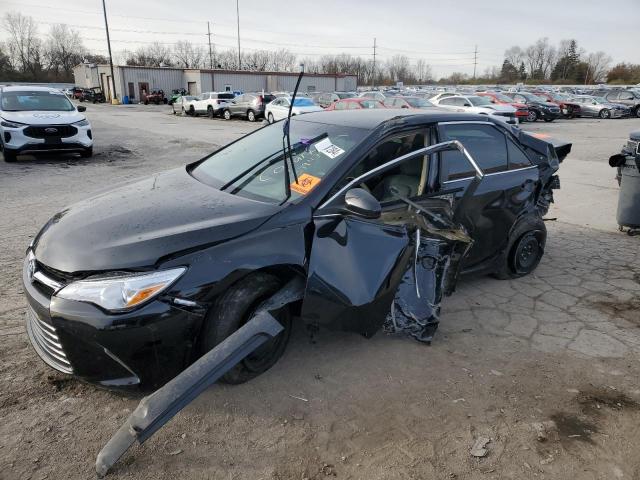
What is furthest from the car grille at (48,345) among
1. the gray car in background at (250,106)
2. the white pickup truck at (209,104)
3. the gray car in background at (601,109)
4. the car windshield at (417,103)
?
the gray car in background at (601,109)

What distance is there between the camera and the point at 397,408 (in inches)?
108

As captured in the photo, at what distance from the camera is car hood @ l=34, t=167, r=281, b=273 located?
98.0 inches

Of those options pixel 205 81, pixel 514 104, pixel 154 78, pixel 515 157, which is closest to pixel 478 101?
pixel 514 104

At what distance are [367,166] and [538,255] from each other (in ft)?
8.17

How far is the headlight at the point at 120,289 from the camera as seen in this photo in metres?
2.36

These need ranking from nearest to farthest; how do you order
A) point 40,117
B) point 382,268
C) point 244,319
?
1. point 244,319
2. point 382,268
3. point 40,117

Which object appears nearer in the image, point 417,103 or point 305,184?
point 305,184

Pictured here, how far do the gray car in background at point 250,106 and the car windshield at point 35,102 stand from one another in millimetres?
14505

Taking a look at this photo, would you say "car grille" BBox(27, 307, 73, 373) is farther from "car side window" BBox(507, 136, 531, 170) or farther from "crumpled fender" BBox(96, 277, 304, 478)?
"car side window" BBox(507, 136, 531, 170)

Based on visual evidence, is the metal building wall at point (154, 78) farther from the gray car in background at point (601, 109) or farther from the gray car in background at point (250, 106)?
the gray car in background at point (601, 109)

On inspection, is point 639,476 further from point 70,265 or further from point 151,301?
point 70,265

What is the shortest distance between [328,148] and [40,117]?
10044 millimetres

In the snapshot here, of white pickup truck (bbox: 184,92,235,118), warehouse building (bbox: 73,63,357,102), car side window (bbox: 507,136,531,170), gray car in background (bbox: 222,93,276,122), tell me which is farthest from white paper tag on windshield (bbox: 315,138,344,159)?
warehouse building (bbox: 73,63,357,102)

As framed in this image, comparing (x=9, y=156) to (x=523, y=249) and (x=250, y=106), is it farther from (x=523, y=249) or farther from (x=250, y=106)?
(x=250, y=106)
